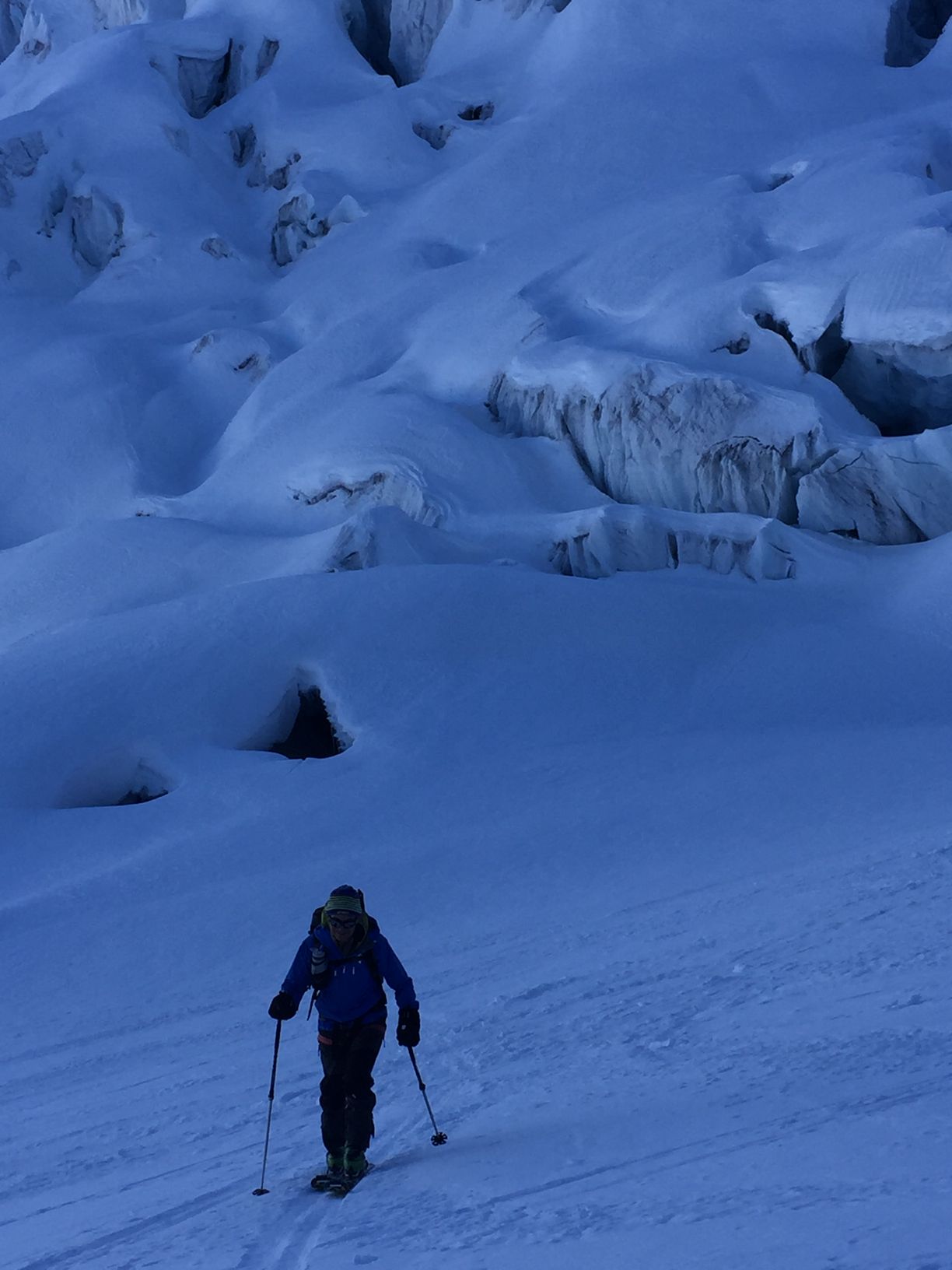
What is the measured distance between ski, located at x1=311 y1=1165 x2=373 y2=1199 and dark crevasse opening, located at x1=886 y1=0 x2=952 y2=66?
3603 centimetres

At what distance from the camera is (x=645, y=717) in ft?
47.1

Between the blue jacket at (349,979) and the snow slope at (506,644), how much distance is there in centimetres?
74

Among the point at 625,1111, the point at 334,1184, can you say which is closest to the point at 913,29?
the point at 625,1111

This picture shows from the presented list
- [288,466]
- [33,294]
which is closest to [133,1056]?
[288,466]

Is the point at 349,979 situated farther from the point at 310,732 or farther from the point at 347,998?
the point at 310,732

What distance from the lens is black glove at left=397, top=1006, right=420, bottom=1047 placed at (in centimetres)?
586

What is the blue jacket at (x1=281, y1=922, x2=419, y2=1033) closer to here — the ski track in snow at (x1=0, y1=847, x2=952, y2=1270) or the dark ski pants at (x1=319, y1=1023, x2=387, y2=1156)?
the dark ski pants at (x1=319, y1=1023, x2=387, y2=1156)

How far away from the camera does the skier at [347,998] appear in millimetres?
5812

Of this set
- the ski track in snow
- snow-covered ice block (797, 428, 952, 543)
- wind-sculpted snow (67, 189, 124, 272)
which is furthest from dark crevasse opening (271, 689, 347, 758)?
wind-sculpted snow (67, 189, 124, 272)

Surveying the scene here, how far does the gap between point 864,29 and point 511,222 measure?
12277mm

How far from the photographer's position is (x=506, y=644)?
1564 centimetres

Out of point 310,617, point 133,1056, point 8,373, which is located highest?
point 133,1056

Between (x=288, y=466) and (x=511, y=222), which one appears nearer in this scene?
(x=288, y=466)

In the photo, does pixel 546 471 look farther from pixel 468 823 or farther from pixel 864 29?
pixel 864 29
